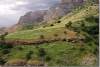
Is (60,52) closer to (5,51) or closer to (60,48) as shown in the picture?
(60,48)

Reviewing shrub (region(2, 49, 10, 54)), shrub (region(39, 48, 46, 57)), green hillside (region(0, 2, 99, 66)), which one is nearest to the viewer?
green hillside (region(0, 2, 99, 66))

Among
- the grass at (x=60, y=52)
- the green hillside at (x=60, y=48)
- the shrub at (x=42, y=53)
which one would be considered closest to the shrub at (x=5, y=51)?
the green hillside at (x=60, y=48)

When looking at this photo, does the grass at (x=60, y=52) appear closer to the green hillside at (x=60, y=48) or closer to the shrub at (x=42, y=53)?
the green hillside at (x=60, y=48)

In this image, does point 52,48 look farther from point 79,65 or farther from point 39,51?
point 79,65

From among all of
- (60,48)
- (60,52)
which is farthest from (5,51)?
(60,52)

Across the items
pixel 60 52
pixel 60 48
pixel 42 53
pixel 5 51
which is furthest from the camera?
pixel 5 51

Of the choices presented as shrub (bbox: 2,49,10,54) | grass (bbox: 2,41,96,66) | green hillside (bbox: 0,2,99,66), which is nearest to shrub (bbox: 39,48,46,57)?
green hillside (bbox: 0,2,99,66)

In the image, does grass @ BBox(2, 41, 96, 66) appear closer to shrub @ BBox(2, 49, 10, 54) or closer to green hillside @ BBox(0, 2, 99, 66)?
green hillside @ BBox(0, 2, 99, 66)

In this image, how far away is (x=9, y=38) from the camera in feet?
390

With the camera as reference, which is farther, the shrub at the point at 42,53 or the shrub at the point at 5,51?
the shrub at the point at 5,51

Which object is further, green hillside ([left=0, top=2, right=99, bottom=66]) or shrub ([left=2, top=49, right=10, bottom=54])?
shrub ([left=2, top=49, right=10, bottom=54])

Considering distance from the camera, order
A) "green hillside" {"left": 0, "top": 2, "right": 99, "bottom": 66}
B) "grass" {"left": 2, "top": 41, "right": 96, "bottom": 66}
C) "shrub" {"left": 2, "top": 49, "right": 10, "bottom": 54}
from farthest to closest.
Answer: "shrub" {"left": 2, "top": 49, "right": 10, "bottom": 54}, "green hillside" {"left": 0, "top": 2, "right": 99, "bottom": 66}, "grass" {"left": 2, "top": 41, "right": 96, "bottom": 66}

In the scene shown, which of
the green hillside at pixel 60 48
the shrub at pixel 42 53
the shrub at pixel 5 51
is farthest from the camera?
the shrub at pixel 5 51

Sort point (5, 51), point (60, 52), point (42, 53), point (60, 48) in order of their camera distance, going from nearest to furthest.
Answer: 1. point (60, 52)
2. point (42, 53)
3. point (60, 48)
4. point (5, 51)
